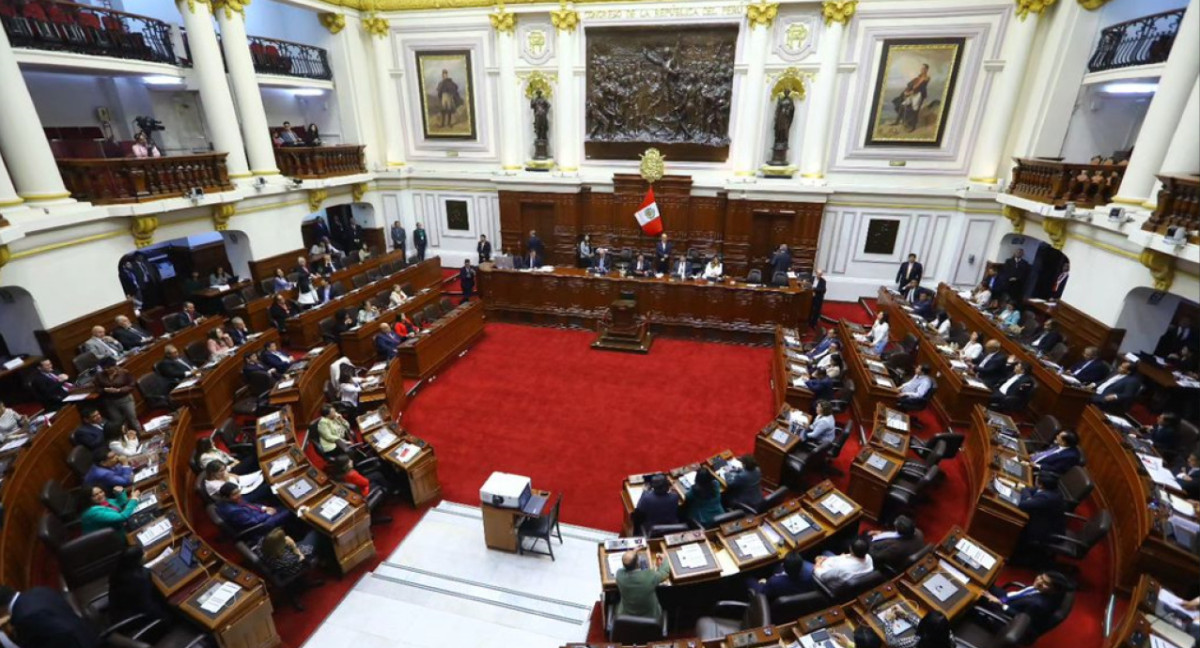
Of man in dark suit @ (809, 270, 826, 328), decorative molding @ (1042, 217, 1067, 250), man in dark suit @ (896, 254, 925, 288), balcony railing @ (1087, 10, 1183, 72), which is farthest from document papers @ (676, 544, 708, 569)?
balcony railing @ (1087, 10, 1183, 72)

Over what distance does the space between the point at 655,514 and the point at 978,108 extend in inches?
544

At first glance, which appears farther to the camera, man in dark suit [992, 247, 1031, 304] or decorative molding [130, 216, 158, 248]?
man in dark suit [992, 247, 1031, 304]

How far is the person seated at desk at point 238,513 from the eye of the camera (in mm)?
5789

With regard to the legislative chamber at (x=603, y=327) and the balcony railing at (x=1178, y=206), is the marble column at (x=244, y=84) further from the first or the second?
the balcony railing at (x=1178, y=206)

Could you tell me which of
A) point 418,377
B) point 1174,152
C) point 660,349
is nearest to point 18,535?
point 418,377

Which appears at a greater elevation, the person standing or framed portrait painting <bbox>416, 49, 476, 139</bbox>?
framed portrait painting <bbox>416, 49, 476, 139</bbox>

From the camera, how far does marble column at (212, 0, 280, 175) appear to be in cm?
1234

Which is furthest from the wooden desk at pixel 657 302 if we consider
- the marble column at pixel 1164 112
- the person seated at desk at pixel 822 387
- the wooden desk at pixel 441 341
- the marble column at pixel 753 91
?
the marble column at pixel 1164 112

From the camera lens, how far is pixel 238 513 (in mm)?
5820

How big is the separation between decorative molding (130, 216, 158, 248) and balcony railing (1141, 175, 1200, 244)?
48.7 ft

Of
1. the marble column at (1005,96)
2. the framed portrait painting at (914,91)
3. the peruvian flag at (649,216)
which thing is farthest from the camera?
the peruvian flag at (649,216)

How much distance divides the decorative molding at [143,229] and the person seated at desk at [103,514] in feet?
22.6

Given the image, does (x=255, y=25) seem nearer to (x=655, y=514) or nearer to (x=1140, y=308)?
(x=655, y=514)

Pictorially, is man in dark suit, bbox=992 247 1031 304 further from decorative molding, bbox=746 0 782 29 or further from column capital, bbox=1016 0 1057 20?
decorative molding, bbox=746 0 782 29
